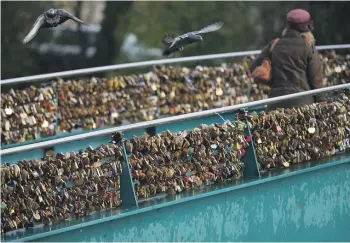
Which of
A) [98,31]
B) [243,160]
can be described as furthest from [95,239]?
[98,31]

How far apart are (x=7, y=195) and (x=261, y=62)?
178 inches

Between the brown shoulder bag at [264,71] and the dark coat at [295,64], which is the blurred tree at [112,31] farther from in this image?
the dark coat at [295,64]

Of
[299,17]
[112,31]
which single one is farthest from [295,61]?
[112,31]

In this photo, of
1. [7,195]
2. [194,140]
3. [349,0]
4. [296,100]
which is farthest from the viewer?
[349,0]

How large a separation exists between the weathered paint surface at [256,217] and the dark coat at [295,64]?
1.59m

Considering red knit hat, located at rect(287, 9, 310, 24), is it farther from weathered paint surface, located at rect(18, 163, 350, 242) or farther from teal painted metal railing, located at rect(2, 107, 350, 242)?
weathered paint surface, located at rect(18, 163, 350, 242)

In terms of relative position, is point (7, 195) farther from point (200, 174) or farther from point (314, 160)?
point (314, 160)

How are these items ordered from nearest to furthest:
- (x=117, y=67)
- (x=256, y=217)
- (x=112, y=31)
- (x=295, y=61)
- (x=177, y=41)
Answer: (x=256, y=217), (x=177, y=41), (x=295, y=61), (x=117, y=67), (x=112, y=31)

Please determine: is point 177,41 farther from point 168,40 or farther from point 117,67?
point 117,67

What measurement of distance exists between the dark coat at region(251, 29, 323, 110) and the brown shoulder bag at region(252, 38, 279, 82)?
0.18 feet

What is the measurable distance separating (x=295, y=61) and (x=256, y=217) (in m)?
2.67

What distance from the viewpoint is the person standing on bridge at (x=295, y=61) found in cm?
1134

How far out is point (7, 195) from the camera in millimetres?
7809

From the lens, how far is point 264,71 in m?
11.5
